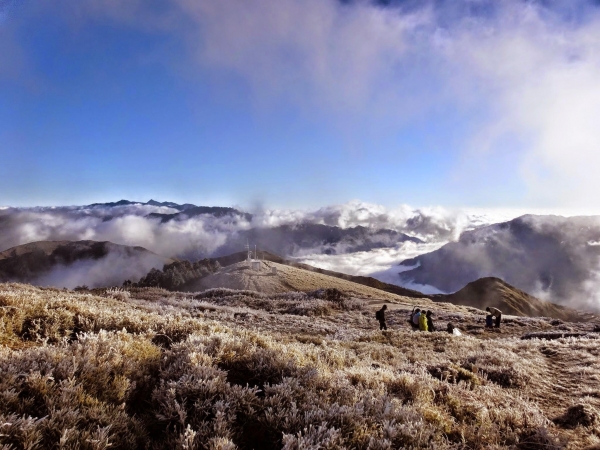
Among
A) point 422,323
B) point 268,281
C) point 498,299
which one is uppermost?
point 422,323

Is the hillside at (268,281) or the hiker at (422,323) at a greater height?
the hiker at (422,323)

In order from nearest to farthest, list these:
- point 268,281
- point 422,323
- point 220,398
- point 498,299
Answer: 1. point 220,398
2. point 422,323
3. point 268,281
4. point 498,299

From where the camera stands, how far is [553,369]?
12.2m

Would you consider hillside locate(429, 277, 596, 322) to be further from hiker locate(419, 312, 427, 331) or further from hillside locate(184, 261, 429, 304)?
hiker locate(419, 312, 427, 331)

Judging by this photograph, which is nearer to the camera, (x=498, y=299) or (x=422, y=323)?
(x=422, y=323)

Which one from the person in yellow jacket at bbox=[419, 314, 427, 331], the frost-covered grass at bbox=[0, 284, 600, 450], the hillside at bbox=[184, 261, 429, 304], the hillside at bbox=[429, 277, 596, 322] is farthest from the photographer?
the hillside at bbox=[429, 277, 596, 322]

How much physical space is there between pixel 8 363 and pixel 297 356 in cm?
442

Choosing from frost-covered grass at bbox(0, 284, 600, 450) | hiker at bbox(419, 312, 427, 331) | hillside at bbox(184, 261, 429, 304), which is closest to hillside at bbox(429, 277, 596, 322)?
hillside at bbox(184, 261, 429, 304)

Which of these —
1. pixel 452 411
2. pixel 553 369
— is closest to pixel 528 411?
pixel 452 411

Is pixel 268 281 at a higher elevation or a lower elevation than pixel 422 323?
lower

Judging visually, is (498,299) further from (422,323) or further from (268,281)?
(422,323)

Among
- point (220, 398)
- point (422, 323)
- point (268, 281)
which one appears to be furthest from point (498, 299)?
point (220, 398)

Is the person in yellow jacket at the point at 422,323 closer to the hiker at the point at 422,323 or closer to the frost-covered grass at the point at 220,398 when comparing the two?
the hiker at the point at 422,323

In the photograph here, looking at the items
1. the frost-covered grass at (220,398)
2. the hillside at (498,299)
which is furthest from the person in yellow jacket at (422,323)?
the hillside at (498,299)
